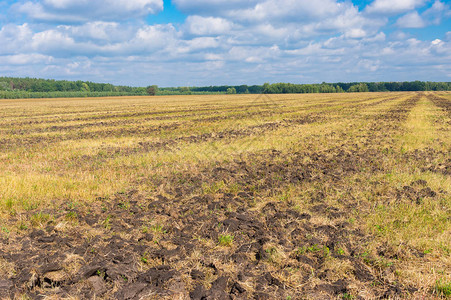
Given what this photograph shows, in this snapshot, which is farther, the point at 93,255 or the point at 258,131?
the point at 258,131

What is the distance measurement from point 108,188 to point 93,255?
3.80 m

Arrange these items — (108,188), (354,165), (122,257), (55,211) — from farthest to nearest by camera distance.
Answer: (354,165)
(108,188)
(55,211)
(122,257)

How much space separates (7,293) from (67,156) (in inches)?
407

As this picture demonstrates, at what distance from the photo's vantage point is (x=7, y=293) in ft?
13.5

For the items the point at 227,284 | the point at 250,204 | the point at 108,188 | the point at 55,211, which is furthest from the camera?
the point at 108,188

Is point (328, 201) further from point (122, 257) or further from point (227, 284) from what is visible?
point (122, 257)

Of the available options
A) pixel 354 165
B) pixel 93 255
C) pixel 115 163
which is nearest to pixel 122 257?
pixel 93 255

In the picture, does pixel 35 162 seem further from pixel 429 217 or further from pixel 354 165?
pixel 429 217

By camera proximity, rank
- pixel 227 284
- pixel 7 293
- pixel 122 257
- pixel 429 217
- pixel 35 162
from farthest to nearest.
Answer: pixel 35 162 < pixel 429 217 < pixel 122 257 < pixel 227 284 < pixel 7 293

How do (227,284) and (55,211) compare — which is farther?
(55,211)

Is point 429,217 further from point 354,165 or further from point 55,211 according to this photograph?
point 55,211

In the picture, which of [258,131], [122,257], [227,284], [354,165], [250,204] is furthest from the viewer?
[258,131]

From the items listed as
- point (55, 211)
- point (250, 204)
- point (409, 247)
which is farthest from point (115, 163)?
point (409, 247)

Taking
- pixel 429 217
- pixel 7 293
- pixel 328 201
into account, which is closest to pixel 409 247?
pixel 429 217
